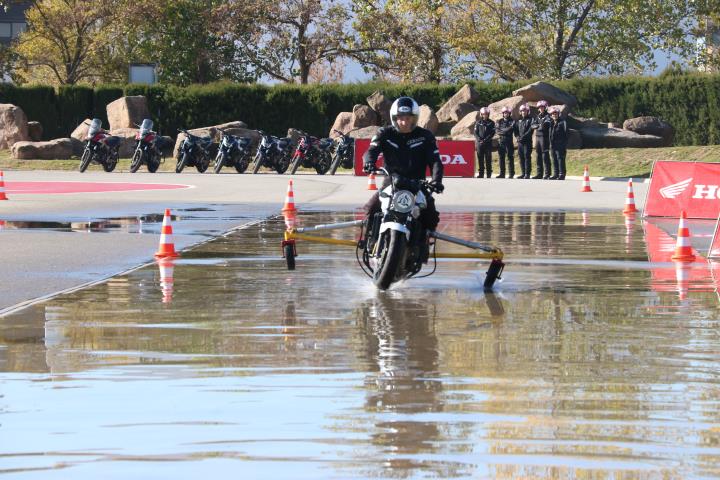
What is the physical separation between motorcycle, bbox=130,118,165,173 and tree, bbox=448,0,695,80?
2613 cm

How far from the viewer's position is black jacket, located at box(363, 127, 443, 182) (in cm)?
1392

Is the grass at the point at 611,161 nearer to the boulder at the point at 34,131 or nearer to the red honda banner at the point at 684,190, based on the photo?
the boulder at the point at 34,131

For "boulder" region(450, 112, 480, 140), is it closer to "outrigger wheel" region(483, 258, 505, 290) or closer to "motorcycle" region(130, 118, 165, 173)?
"motorcycle" region(130, 118, 165, 173)

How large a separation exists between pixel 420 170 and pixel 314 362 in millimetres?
4984

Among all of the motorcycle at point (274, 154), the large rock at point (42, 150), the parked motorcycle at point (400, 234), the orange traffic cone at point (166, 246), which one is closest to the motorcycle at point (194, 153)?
the motorcycle at point (274, 154)

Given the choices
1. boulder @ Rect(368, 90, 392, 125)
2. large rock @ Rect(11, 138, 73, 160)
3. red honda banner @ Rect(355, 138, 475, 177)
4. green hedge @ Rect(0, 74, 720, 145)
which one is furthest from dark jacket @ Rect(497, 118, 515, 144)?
large rock @ Rect(11, 138, 73, 160)

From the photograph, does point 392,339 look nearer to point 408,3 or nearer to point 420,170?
point 420,170

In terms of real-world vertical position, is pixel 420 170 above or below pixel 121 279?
above

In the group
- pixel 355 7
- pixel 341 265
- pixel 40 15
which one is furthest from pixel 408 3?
pixel 341 265

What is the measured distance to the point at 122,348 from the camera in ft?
32.5

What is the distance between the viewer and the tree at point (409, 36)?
7150 centimetres

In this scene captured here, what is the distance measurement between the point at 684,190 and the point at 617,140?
1064 inches

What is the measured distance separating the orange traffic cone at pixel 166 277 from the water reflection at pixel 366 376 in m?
0.05

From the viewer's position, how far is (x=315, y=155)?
158 ft
